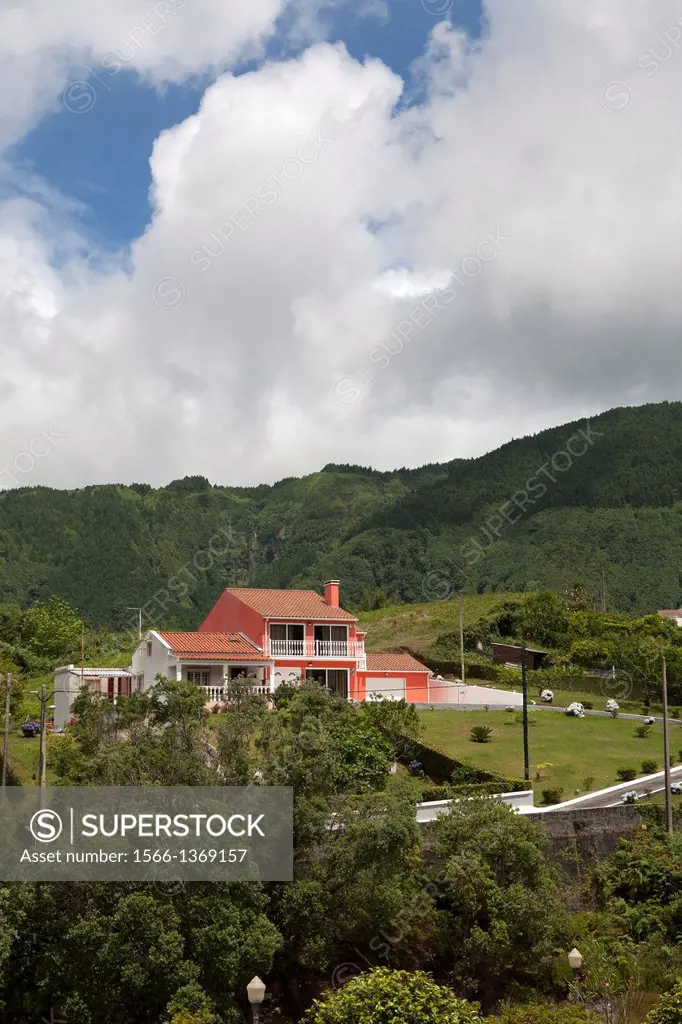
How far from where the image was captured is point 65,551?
151 meters

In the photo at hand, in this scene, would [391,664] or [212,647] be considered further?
[391,664]

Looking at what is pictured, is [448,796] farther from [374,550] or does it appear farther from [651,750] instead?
[374,550]

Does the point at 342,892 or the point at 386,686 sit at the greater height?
the point at 386,686

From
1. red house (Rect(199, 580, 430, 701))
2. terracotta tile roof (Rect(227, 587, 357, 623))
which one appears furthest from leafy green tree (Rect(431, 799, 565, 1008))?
terracotta tile roof (Rect(227, 587, 357, 623))

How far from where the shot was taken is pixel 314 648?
143 feet

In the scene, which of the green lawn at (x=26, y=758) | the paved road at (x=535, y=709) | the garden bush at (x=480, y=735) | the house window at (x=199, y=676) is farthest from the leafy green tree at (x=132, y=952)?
the paved road at (x=535, y=709)

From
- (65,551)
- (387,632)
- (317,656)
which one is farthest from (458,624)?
(65,551)

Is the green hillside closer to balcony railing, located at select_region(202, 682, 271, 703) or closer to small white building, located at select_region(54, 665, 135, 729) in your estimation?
balcony railing, located at select_region(202, 682, 271, 703)

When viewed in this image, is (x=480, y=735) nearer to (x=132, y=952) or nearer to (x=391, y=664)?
(x=391, y=664)

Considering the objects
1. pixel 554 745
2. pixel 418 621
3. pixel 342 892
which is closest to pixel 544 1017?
pixel 342 892

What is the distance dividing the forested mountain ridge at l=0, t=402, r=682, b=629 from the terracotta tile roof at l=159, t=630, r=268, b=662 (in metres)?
79.7

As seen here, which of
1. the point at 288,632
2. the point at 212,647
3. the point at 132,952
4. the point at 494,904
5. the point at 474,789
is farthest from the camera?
the point at 288,632

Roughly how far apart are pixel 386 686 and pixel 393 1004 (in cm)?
2796

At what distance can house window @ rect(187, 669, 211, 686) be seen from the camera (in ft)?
132
